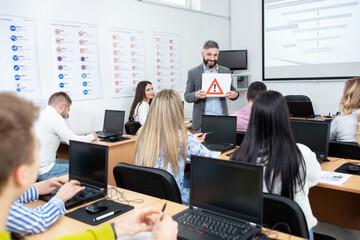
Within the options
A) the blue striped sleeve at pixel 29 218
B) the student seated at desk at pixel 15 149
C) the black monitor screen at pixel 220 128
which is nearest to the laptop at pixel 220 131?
the black monitor screen at pixel 220 128

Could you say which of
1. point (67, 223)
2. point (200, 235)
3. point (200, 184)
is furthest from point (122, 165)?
point (200, 235)

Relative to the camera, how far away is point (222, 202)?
4.64 feet

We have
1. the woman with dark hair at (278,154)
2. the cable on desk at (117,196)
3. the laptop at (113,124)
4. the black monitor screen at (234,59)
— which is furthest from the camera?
the black monitor screen at (234,59)

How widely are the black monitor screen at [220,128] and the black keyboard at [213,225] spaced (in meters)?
1.68

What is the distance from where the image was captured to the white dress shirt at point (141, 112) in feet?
14.4

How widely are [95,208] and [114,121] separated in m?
2.65

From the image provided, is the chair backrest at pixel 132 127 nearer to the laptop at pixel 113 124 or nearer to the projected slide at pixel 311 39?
the laptop at pixel 113 124

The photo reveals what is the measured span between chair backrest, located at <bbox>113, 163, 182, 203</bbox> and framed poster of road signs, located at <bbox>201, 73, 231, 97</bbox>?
2063 millimetres

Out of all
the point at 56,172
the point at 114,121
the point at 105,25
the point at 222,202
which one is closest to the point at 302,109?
the point at 114,121

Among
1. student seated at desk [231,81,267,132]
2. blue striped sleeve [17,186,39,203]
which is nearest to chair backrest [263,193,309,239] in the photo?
blue striped sleeve [17,186,39,203]

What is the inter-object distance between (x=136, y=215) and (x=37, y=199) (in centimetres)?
91

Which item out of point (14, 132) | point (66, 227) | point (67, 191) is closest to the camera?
point (14, 132)

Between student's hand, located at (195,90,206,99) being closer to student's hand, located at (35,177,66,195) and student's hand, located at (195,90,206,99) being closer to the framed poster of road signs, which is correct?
the framed poster of road signs

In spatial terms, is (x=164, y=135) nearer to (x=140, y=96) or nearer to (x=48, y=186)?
(x=48, y=186)
